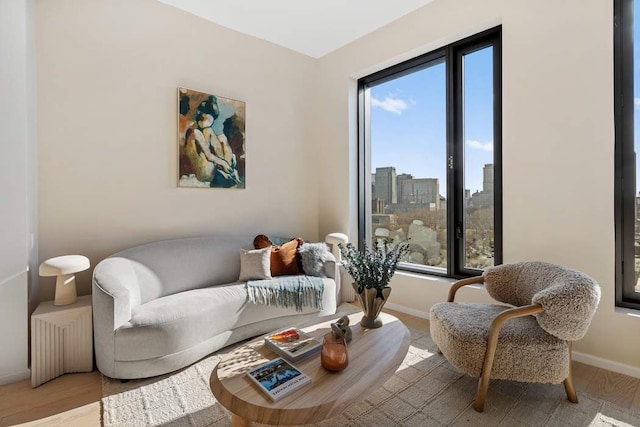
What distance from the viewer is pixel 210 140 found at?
10.5 feet

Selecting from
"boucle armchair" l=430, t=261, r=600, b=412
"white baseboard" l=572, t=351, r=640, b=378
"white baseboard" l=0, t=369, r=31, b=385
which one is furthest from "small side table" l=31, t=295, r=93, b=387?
"white baseboard" l=572, t=351, r=640, b=378

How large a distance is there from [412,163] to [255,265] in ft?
6.52

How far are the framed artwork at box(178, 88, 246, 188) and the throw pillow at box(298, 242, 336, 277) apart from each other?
106 cm

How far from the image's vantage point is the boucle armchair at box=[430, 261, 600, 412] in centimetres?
160

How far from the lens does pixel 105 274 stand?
2.08 metres

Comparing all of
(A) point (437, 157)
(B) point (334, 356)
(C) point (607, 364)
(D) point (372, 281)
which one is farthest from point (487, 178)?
(B) point (334, 356)

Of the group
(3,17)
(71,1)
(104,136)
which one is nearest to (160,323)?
(104,136)

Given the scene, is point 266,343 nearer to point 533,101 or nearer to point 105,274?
point 105,274

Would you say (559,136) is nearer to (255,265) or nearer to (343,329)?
(343,329)

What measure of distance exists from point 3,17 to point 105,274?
1749 mm

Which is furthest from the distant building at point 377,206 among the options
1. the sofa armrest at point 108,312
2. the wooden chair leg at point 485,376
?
the sofa armrest at point 108,312

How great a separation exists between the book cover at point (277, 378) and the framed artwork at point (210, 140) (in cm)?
224

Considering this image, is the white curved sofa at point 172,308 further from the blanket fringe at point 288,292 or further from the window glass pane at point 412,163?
the window glass pane at point 412,163

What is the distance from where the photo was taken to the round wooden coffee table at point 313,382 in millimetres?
1149
